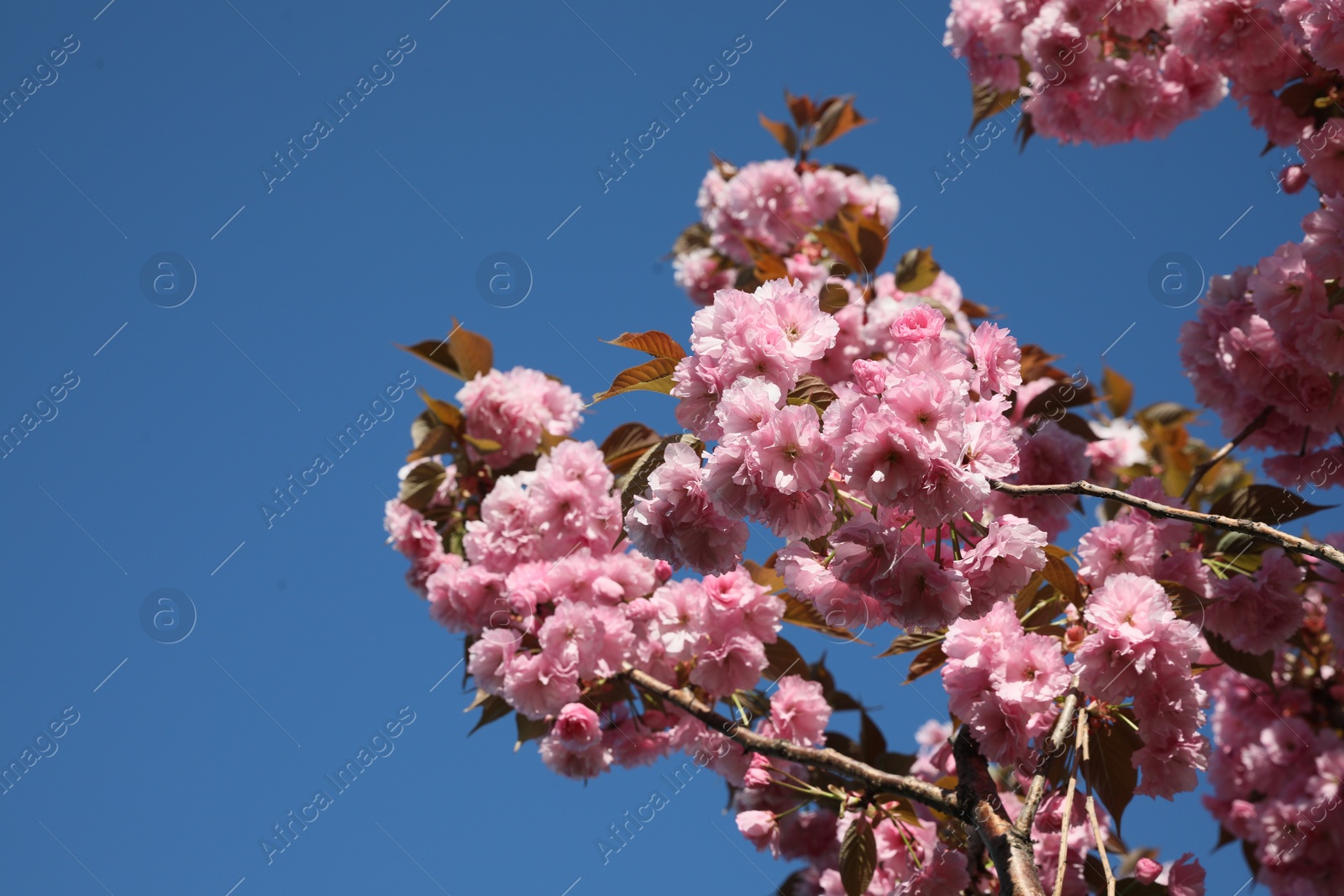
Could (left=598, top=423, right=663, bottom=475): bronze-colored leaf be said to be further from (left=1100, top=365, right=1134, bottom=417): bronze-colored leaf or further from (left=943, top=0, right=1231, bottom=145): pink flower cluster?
(left=1100, top=365, right=1134, bottom=417): bronze-colored leaf

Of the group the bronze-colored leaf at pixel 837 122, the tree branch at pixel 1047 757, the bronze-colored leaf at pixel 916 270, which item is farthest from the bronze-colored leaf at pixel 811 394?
the bronze-colored leaf at pixel 837 122

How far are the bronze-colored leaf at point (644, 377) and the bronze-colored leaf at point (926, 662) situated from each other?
1263 millimetres

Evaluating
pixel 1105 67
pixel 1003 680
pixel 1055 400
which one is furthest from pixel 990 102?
pixel 1003 680

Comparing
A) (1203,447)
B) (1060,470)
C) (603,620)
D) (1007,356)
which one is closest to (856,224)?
(1060,470)

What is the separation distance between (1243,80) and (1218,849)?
11.2 ft

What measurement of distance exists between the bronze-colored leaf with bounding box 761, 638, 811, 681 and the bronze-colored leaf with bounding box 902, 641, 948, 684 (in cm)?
34

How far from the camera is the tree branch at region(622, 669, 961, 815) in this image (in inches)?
74.7

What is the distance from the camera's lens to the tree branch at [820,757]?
1.90 metres

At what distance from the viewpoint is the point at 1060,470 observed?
3301 mm

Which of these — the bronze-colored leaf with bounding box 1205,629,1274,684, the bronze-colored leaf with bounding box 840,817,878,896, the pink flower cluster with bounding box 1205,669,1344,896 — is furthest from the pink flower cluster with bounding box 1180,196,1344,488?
the bronze-colored leaf with bounding box 840,817,878,896

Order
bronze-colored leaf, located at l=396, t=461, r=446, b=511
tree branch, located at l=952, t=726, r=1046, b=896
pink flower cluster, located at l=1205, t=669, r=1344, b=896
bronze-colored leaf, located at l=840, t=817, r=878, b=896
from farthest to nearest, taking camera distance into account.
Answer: pink flower cluster, located at l=1205, t=669, r=1344, b=896 < bronze-colored leaf, located at l=396, t=461, r=446, b=511 < bronze-colored leaf, located at l=840, t=817, r=878, b=896 < tree branch, located at l=952, t=726, r=1046, b=896

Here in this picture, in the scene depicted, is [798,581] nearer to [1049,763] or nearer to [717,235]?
[1049,763]

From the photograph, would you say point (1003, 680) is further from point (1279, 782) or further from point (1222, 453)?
point (1279, 782)

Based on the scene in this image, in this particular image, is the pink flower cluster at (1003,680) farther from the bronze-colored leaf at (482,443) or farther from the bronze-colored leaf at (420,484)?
the bronze-colored leaf at (420,484)
